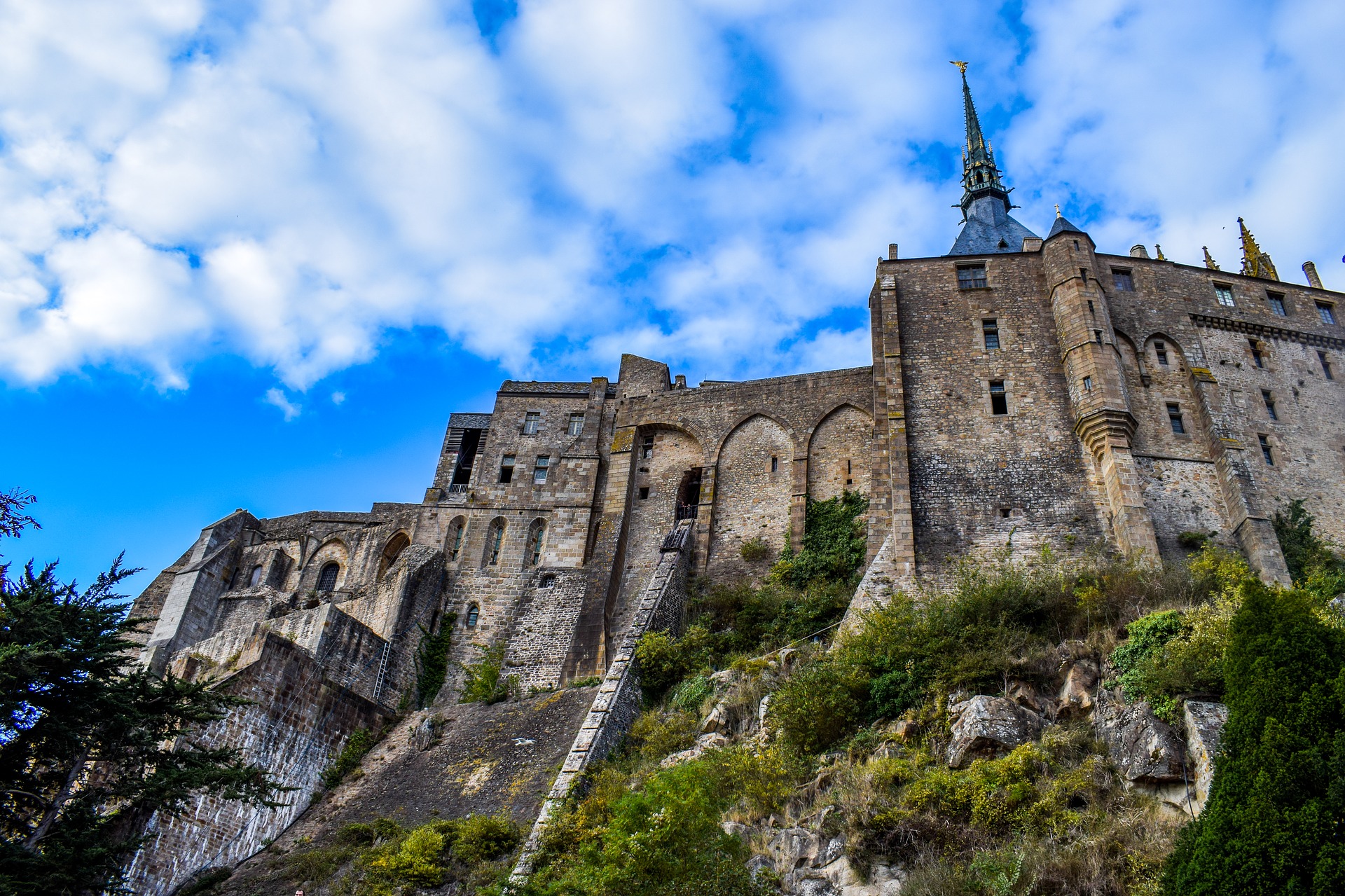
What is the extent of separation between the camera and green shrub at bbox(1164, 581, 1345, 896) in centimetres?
1034

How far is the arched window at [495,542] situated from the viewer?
33031 mm

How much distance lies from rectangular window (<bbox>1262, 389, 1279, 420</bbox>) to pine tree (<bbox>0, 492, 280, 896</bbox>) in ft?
84.6

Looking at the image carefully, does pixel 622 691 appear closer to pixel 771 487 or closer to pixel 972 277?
pixel 771 487

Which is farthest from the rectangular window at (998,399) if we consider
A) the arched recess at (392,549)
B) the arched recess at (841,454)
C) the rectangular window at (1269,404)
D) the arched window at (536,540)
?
the arched recess at (392,549)

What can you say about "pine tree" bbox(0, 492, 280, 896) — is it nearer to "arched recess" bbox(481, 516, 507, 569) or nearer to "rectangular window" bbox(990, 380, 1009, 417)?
"arched recess" bbox(481, 516, 507, 569)

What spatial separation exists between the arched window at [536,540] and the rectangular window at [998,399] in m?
14.5

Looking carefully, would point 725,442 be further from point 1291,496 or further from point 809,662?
point 1291,496

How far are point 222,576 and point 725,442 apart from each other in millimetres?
18322

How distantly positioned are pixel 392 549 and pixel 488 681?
9.52m

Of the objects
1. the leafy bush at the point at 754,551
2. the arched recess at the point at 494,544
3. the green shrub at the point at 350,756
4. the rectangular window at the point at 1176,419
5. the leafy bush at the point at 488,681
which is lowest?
the green shrub at the point at 350,756

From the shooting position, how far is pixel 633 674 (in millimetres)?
22875

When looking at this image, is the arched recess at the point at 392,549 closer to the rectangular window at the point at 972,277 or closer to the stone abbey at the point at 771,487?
the stone abbey at the point at 771,487

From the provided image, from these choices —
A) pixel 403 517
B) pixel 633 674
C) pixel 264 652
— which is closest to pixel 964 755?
pixel 633 674

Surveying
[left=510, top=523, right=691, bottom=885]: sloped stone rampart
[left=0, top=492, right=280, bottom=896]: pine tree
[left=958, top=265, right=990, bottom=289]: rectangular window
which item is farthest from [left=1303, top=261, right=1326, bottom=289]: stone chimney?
[left=0, top=492, right=280, bottom=896]: pine tree
